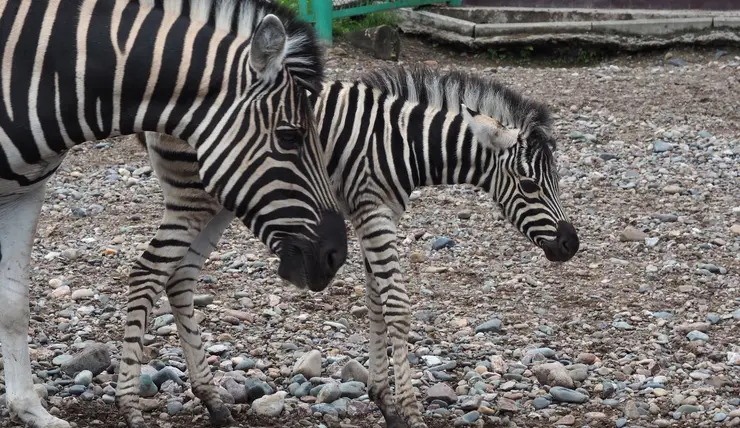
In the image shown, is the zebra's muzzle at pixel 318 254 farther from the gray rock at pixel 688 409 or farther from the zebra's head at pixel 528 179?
the gray rock at pixel 688 409

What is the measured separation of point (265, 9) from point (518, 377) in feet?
10.7

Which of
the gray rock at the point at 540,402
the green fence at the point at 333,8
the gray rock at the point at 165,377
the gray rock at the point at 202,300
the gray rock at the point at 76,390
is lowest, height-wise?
the gray rock at the point at 540,402

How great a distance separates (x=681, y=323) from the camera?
7613 mm

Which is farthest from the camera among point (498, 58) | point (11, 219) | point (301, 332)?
point (498, 58)

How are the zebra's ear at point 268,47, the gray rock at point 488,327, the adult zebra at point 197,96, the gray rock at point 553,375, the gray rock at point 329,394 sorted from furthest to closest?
1. the gray rock at point 488,327
2. the gray rock at point 553,375
3. the gray rock at point 329,394
4. the adult zebra at point 197,96
5. the zebra's ear at point 268,47

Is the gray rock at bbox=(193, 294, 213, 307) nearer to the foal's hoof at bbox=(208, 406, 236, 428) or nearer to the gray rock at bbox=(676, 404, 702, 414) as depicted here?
the foal's hoof at bbox=(208, 406, 236, 428)

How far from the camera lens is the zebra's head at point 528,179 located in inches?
244

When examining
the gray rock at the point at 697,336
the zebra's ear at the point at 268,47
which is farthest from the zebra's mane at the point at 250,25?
the gray rock at the point at 697,336

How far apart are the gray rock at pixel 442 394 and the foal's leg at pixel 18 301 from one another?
227 cm

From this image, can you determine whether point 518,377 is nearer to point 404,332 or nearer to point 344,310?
point 404,332

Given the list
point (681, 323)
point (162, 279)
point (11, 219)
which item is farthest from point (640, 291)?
point (11, 219)

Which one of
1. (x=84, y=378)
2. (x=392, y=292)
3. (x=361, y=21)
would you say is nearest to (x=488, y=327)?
(x=392, y=292)

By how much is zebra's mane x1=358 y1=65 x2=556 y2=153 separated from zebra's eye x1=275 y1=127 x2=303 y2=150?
74.2 inches

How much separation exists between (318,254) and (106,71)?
1311 millimetres
